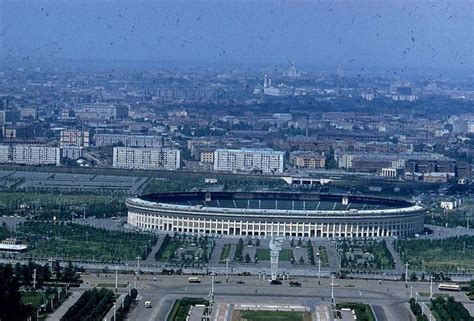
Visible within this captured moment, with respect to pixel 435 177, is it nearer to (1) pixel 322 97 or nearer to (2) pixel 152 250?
(2) pixel 152 250

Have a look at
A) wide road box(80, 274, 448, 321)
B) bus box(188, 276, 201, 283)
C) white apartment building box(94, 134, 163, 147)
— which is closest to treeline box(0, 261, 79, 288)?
wide road box(80, 274, 448, 321)

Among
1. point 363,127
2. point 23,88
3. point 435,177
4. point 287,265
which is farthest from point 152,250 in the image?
point 23,88

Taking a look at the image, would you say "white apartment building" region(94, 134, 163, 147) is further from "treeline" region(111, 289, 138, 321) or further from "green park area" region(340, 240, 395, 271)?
"treeline" region(111, 289, 138, 321)

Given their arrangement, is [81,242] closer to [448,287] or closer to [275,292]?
[275,292]

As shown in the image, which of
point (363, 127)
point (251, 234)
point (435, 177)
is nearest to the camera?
point (251, 234)

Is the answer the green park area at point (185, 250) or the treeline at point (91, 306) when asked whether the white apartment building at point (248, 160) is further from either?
the treeline at point (91, 306)

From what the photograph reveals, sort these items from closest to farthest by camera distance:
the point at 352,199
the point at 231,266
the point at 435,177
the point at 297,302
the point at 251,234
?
the point at 297,302
the point at 231,266
the point at 251,234
the point at 352,199
the point at 435,177

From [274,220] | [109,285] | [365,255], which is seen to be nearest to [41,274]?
[109,285]
